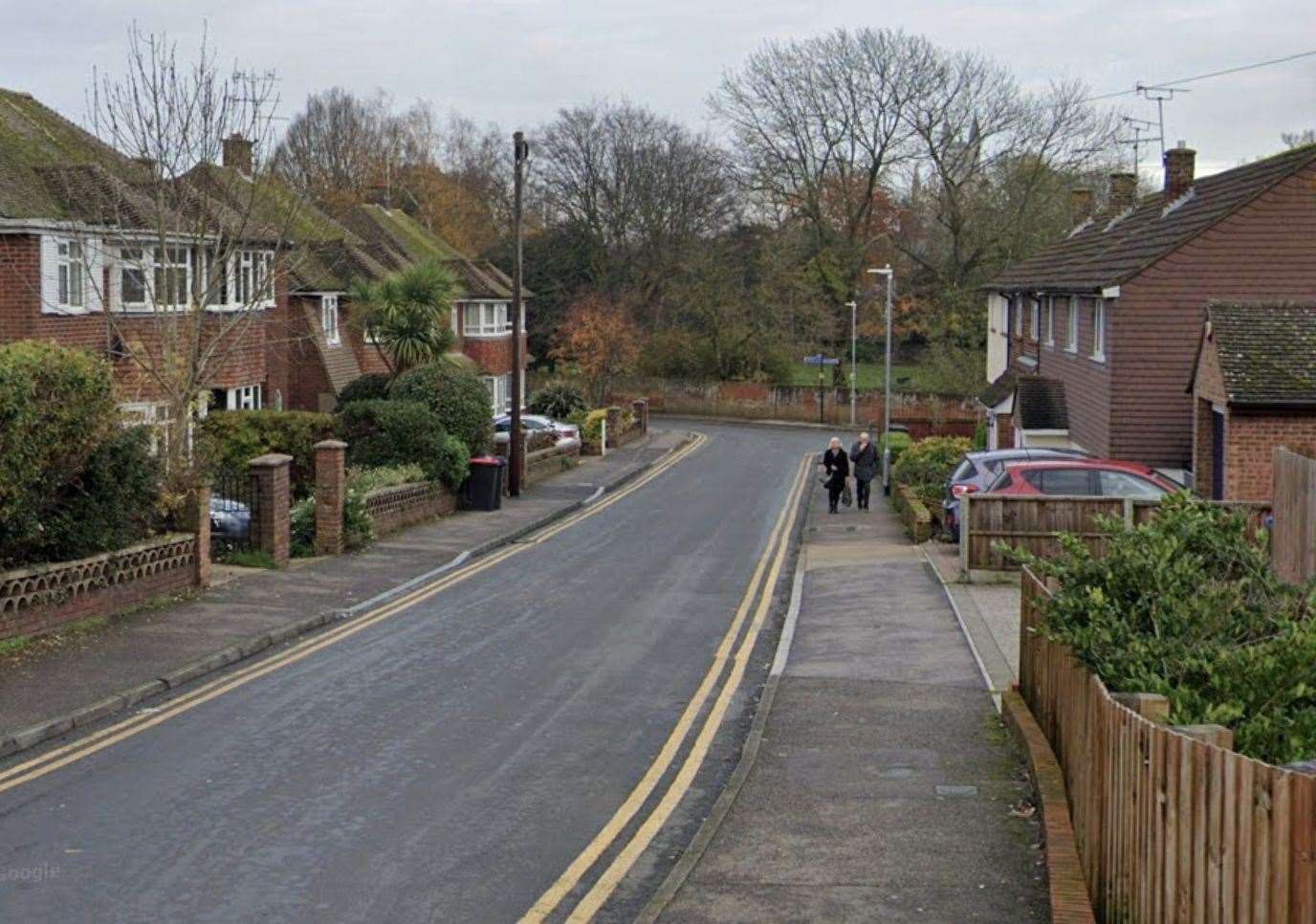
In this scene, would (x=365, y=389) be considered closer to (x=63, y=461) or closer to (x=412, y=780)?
(x=63, y=461)

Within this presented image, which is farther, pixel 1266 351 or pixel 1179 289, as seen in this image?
pixel 1179 289

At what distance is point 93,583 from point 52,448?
200cm

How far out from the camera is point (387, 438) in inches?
1256

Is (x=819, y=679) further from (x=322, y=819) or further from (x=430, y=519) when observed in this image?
(x=430, y=519)

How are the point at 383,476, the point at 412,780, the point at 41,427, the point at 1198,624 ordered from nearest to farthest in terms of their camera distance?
the point at 1198,624
the point at 412,780
the point at 41,427
the point at 383,476

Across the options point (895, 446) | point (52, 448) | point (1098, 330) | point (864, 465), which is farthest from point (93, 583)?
point (895, 446)

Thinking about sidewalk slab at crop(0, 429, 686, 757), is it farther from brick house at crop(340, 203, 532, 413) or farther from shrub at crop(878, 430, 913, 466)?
brick house at crop(340, 203, 532, 413)

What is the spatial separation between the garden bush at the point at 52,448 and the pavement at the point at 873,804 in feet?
24.4

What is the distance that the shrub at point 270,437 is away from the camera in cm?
2919

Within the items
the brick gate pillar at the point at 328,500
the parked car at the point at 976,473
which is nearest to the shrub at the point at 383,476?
the brick gate pillar at the point at 328,500

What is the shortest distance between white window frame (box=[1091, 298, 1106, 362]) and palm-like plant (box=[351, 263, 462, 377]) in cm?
1575

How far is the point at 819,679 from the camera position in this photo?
15.6 meters

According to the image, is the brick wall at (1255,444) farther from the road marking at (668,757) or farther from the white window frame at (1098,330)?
the road marking at (668,757)

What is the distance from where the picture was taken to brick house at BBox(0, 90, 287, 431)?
27.7 metres
